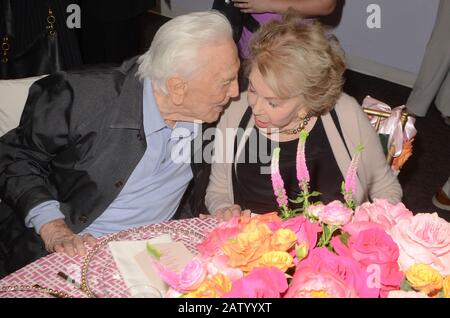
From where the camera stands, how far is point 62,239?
1.64 m

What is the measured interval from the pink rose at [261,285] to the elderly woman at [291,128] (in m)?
0.79

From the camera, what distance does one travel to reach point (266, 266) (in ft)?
3.42

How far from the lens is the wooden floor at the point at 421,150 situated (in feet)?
11.1

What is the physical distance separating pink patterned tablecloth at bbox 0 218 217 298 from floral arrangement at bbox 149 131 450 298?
1.30ft

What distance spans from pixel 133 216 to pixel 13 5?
111cm

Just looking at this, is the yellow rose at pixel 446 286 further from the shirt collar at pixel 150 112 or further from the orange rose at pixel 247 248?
the shirt collar at pixel 150 112

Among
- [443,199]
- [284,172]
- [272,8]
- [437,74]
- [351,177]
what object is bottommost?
[443,199]

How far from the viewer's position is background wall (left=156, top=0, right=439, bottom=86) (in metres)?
4.35

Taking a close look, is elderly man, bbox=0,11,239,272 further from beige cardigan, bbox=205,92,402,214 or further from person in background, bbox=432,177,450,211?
person in background, bbox=432,177,450,211

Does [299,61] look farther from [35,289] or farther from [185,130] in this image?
[35,289]

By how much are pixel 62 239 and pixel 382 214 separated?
89 cm

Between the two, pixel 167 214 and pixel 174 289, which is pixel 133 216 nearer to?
pixel 167 214

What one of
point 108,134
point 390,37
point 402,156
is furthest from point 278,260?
point 390,37
